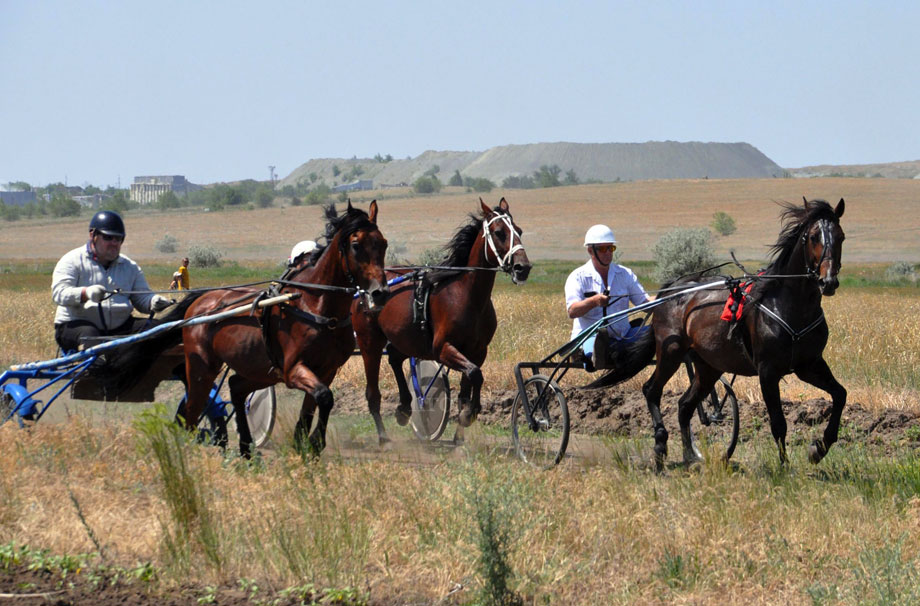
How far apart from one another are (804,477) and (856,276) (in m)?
40.9

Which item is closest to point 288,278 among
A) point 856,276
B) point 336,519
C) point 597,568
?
point 336,519

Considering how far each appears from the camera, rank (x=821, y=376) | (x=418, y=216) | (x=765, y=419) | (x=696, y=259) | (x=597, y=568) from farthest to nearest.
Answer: (x=418, y=216)
(x=696, y=259)
(x=765, y=419)
(x=821, y=376)
(x=597, y=568)

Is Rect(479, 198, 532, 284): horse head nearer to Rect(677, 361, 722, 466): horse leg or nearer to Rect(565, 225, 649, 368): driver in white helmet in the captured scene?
Rect(565, 225, 649, 368): driver in white helmet

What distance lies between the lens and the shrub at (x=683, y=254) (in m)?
43.9

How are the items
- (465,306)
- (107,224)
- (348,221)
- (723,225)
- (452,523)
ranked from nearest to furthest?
1. (452,523)
2. (348,221)
3. (107,224)
4. (465,306)
5. (723,225)

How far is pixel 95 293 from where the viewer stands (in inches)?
350

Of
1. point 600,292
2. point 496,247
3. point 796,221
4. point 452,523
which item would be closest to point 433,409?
point 496,247

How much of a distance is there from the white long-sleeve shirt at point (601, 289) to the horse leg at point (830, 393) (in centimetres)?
171

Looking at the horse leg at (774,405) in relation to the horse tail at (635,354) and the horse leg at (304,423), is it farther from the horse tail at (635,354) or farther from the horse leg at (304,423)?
the horse leg at (304,423)

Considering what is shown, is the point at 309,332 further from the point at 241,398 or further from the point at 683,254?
the point at 683,254

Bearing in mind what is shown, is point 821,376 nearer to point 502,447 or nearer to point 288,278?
point 502,447

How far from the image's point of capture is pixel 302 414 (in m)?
8.80

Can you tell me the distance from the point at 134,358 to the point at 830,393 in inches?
227

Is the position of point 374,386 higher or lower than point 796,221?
lower
